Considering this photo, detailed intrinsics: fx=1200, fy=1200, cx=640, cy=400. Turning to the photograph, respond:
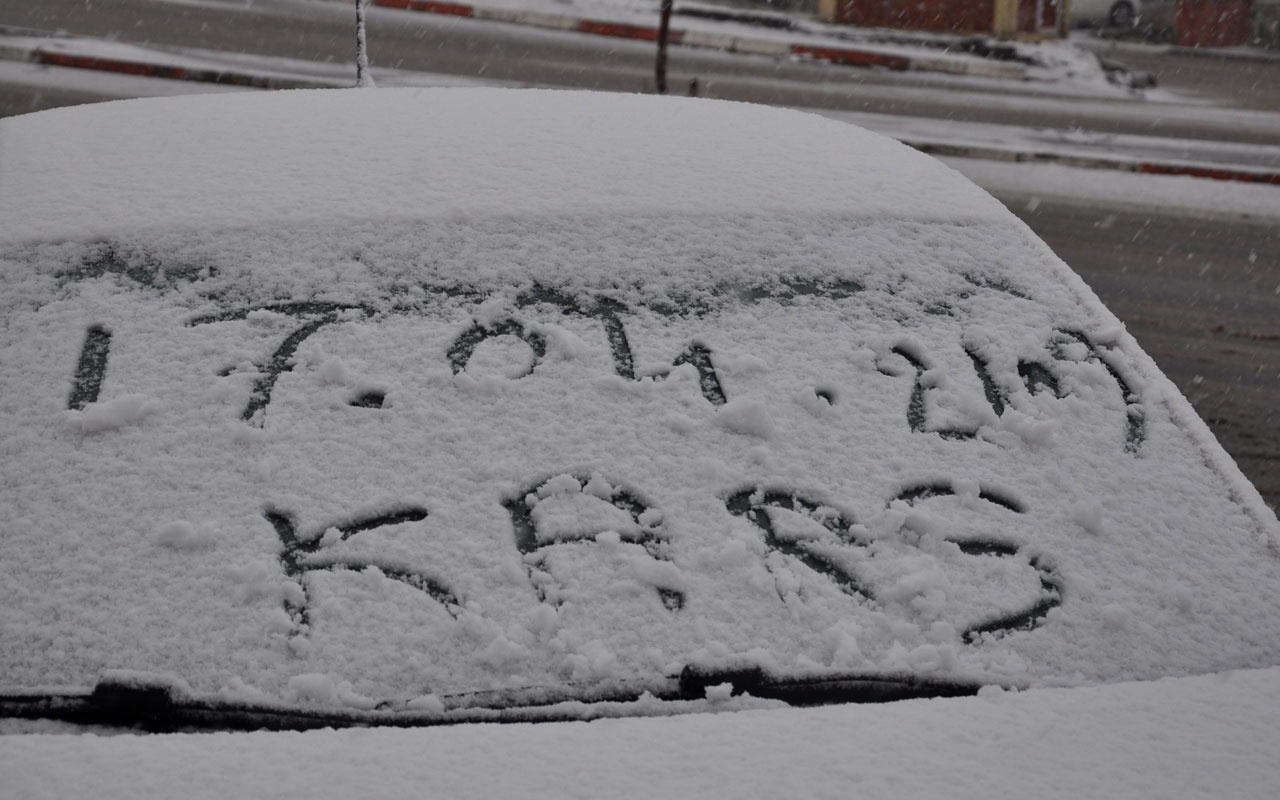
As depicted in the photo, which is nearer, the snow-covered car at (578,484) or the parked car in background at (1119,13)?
the snow-covered car at (578,484)

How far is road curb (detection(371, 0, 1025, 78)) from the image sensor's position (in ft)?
47.6

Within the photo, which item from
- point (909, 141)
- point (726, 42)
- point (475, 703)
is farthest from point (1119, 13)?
point (475, 703)

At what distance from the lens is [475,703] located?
135 cm

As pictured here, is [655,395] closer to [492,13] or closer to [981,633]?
[981,633]

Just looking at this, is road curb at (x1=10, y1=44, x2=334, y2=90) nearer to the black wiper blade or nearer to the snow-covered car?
the snow-covered car

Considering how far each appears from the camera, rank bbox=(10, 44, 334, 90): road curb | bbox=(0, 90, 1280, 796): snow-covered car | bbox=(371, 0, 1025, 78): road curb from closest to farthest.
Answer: bbox=(0, 90, 1280, 796): snow-covered car < bbox=(10, 44, 334, 90): road curb < bbox=(371, 0, 1025, 78): road curb

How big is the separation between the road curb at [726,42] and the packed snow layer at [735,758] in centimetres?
1375

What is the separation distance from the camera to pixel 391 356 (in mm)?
1772

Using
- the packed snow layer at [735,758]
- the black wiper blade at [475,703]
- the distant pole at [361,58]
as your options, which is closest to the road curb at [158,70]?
the distant pole at [361,58]

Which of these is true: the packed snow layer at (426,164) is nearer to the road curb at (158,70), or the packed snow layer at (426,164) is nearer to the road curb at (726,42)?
the road curb at (158,70)

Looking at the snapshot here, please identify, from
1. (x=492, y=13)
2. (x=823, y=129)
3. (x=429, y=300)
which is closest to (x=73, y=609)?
(x=429, y=300)

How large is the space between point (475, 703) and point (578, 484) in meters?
0.36

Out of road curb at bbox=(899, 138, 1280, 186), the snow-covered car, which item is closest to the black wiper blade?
the snow-covered car

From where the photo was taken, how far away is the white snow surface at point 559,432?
1436 millimetres
